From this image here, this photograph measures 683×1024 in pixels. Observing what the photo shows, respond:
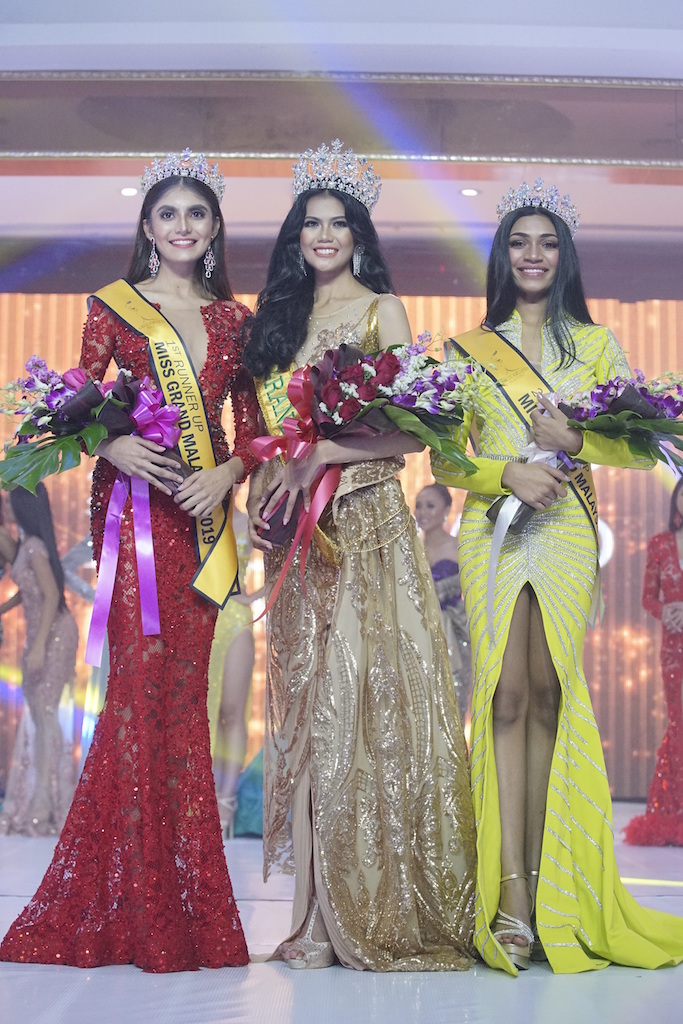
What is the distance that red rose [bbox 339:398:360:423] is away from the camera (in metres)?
Answer: 2.53

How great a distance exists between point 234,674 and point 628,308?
2.31 meters

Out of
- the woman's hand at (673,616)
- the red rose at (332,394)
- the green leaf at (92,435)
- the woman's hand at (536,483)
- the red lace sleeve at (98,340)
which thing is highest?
the red lace sleeve at (98,340)

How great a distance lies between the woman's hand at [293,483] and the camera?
263 centimetres

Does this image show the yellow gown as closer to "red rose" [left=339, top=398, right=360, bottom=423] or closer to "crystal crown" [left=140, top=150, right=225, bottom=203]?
"crystal crown" [left=140, top=150, right=225, bottom=203]

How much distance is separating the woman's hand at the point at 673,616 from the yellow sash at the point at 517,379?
2.51 m

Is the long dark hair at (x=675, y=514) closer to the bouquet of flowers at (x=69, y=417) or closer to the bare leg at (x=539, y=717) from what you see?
the bare leg at (x=539, y=717)

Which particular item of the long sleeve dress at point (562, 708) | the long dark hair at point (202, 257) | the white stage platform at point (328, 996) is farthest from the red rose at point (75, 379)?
the white stage platform at point (328, 996)

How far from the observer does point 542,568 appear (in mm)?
2725

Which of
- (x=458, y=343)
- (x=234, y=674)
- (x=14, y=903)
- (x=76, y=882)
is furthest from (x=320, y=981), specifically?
(x=234, y=674)

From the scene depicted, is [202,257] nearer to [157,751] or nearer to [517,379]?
→ [517,379]

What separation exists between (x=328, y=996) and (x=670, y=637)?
3.29m

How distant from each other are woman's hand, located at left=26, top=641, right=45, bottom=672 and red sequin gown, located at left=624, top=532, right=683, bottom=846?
2.46 metres

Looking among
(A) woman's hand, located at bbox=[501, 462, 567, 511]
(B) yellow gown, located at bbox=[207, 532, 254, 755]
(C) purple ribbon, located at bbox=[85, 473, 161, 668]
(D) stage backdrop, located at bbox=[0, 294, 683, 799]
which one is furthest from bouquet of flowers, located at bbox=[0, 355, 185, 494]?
(D) stage backdrop, located at bbox=[0, 294, 683, 799]

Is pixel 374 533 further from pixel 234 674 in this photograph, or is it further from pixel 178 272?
pixel 234 674
